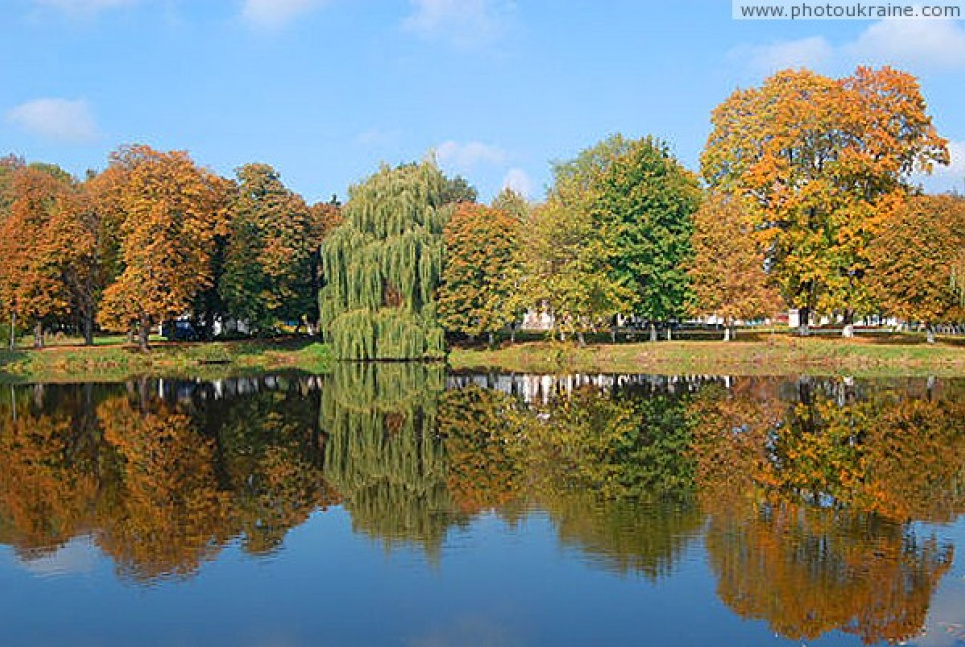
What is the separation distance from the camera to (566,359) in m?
54.8

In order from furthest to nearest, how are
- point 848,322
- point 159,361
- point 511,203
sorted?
point 511,203 < point 159,361 < point 848,322

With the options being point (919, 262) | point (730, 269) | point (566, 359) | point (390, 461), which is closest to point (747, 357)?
point (730, 269)

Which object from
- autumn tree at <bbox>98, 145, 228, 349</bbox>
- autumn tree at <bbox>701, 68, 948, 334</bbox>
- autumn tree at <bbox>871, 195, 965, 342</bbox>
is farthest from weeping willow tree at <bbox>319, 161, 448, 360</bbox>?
autumn tree at <bbox>871, 195, 965, 342</bbox>

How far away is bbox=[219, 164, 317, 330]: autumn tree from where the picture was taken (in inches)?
2377

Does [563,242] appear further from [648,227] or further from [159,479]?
[159,479]

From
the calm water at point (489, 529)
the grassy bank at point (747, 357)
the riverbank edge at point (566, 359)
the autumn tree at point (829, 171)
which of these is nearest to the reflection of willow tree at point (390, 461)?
the calm water at point (489, 529)

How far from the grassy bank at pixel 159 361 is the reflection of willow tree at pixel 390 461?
16.7 meters

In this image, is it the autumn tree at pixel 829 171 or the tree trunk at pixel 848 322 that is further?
the tree trunk at pixel 848 322

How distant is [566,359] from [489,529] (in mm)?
39809

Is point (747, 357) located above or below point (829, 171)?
below

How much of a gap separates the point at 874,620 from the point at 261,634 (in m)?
7.16

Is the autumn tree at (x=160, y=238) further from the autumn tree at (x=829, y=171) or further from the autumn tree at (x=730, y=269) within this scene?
the autumn tree at (x=829, y=171)

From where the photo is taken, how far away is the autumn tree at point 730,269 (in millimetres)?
52469

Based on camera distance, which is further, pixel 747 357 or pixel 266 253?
pixel 266 253
